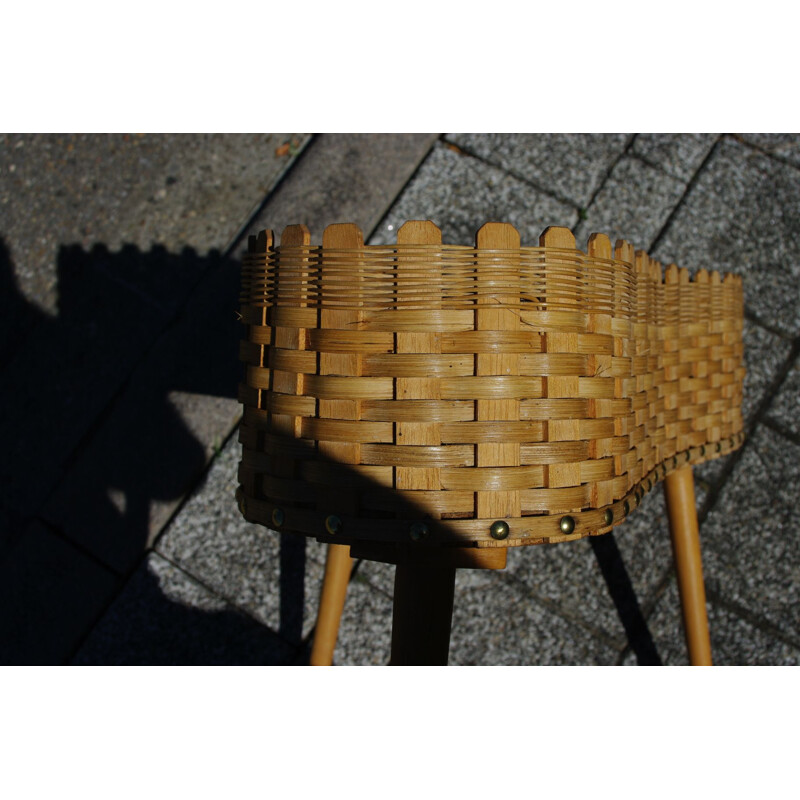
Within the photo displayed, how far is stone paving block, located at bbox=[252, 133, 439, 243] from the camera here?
4.85 ft

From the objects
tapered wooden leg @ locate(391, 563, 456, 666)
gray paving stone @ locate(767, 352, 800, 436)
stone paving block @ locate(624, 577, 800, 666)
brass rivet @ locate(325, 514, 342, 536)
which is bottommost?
stone paving block @ locate(624, 577, 800, 666)

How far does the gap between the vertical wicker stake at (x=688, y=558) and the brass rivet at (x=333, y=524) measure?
707 mm

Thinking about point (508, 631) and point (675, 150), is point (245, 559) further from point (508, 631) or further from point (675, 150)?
point (675, 150)

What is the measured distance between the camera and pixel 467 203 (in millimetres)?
1488

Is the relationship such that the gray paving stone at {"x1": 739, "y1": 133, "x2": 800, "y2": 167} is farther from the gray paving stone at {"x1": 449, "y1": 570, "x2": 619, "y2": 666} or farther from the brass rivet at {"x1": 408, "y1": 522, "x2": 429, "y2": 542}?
the brass rivet at {"x1": 408, "y1": 522, "x2": 429, "y2": 542}

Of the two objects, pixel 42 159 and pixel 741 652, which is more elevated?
pixel 42 159

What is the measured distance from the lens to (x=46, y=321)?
1461 mm

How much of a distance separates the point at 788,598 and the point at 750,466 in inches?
11.7

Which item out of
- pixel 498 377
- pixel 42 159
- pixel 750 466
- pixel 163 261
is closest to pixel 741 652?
pixel 750 466

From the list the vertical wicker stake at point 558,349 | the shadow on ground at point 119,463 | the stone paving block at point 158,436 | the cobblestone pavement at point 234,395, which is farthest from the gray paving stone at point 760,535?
the stone paving block at point 158,436

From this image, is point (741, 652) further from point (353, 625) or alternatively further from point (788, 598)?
point (353, 625)

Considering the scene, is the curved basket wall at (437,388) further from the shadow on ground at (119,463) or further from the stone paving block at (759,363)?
the stone paving block at (759,363)

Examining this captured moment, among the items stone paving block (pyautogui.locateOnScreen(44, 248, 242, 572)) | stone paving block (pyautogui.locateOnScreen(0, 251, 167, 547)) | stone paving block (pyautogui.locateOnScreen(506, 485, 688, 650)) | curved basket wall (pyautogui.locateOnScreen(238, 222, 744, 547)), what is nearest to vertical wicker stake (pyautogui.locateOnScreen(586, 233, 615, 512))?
curved basket wall (pyautogui.locateOnScreen(238, 222, 744, 547))

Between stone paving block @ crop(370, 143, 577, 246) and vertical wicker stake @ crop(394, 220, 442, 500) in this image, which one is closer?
vertical wicker stake @ crop(394, 220, 442, 500)
